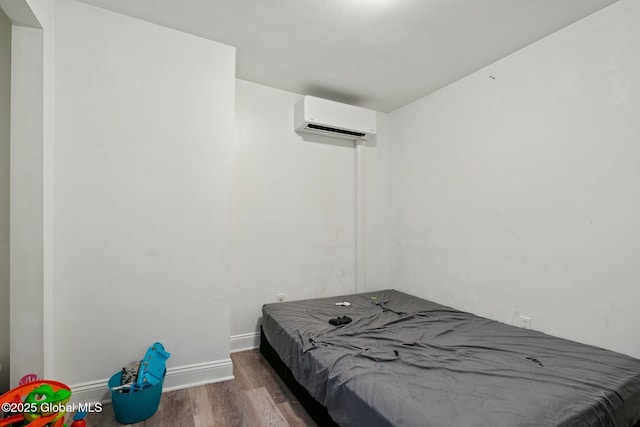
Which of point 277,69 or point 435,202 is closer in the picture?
point 277,69

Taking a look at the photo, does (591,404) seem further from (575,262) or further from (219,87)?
(219,87)

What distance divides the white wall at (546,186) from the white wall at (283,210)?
3.13ft

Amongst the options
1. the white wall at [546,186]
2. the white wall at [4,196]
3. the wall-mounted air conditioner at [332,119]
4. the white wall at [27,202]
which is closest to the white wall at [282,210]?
the wall-mounted air conditioner at [332,119]

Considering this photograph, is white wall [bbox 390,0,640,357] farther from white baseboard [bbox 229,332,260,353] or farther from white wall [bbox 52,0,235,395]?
white wall [bbox 52,0,235,395]

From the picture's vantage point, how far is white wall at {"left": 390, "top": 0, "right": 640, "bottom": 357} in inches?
70.7

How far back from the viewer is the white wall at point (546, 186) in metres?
1.80

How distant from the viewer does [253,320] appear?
2.91 meters

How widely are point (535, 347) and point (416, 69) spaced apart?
2.40 metres

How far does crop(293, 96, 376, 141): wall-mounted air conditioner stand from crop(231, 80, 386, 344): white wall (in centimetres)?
15

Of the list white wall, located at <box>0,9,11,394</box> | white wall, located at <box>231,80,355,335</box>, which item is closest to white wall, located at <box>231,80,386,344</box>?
white wall, located at <box>231,80,355,335</box>

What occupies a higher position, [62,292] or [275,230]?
[275,230]

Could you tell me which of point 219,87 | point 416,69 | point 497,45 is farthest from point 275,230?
point 497,45

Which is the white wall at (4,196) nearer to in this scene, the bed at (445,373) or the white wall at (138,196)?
the white wall at (138,196)

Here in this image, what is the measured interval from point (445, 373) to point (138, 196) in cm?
228
